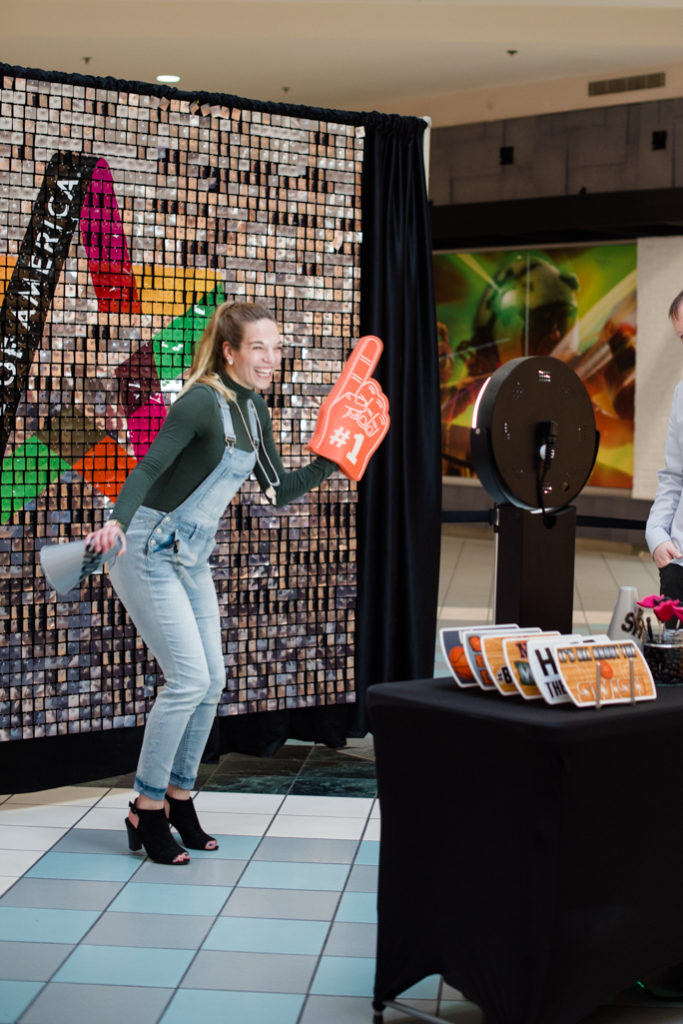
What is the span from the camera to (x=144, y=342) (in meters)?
4.11

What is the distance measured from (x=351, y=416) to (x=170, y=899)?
1.34 meters

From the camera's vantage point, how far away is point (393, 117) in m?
4.45

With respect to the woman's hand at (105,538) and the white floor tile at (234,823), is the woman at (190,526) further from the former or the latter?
the white floor tile at (234,823)

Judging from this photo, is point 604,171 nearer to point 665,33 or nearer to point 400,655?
point 665,33

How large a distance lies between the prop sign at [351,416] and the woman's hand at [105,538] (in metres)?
0.56

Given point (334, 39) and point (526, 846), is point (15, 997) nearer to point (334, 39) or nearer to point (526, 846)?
point (526, 846)

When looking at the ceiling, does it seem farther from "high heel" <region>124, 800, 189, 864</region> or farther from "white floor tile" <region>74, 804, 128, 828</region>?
"high heel" <region>124, 800, 189, 864</region>

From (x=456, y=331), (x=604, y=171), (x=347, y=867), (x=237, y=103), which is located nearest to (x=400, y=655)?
(x=347, y=867)

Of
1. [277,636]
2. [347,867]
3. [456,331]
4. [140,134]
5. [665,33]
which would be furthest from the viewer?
[456,331]

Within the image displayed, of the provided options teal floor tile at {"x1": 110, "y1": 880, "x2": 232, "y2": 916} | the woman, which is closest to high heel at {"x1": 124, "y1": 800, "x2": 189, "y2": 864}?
the woman

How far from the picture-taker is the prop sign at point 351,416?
325cm

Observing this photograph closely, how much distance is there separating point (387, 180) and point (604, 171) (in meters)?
6.13

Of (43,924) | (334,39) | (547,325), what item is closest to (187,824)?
(43,924)

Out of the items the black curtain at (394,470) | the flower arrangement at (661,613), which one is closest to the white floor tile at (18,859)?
the black curtain at (394,470)
